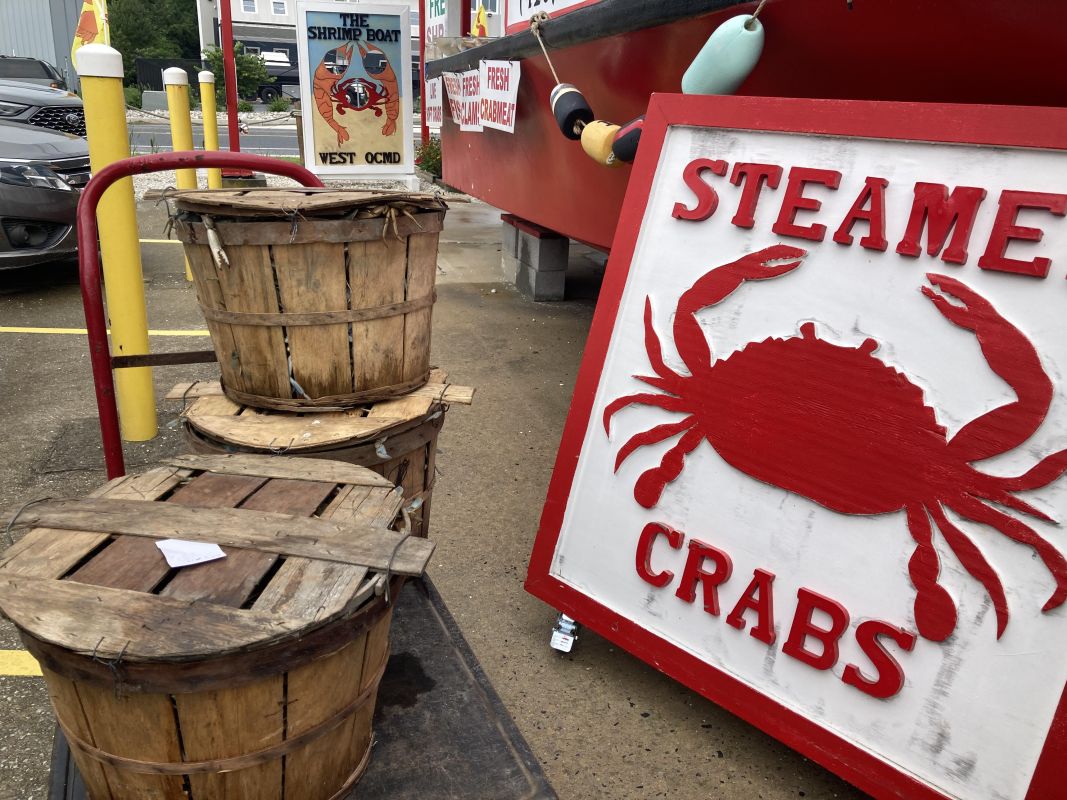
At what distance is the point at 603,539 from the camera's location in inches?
99.5

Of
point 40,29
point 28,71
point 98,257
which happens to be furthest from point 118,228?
point 40,29

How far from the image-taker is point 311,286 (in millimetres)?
2250

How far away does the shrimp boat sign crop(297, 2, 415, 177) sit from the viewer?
8.05 metres

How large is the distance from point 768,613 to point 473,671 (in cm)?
90

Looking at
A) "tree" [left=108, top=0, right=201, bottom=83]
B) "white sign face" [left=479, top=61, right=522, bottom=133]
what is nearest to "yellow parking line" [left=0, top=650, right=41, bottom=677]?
"white sign face" [left=479, top=61, right=522, bottom=133]

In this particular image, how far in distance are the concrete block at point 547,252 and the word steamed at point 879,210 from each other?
4679 mm

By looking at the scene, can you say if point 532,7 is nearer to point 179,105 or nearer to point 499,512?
point 179,105

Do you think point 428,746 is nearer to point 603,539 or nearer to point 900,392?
point 603,539

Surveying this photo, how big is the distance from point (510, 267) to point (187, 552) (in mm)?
6402

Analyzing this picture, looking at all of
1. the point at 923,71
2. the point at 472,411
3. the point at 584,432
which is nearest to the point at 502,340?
the point at 472,411

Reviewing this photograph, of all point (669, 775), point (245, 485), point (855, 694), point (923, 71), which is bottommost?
point (669, 775)

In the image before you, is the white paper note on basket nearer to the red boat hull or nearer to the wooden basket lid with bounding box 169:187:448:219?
the wooden basket lid with bounding box 169:187:448:219

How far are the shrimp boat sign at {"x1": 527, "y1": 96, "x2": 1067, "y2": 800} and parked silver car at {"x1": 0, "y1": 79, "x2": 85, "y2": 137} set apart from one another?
8.33m

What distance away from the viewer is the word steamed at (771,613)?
6.48 feet
